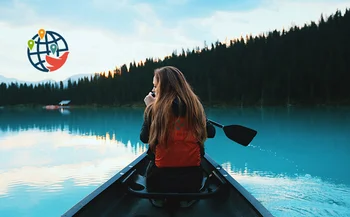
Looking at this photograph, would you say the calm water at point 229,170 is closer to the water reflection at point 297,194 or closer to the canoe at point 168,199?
the water reflection at point 297,194

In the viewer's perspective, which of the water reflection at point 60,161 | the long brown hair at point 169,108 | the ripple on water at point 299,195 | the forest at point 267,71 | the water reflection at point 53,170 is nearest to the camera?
the long brown hair at point 169,108

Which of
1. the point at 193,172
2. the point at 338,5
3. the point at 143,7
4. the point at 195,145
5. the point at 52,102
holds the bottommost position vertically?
the point at 52,102

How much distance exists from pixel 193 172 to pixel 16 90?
9705 centimetres

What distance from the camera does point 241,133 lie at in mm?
3791

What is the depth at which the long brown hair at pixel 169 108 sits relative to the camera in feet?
7.82

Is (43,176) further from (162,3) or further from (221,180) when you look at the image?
(162,3)

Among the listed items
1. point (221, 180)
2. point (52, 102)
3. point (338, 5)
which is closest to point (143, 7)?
point (221, 180)

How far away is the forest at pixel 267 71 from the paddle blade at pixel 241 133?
33.4 m

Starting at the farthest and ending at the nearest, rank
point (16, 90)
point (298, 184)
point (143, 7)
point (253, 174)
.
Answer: point (16, 90)
point (143, 7)
point (253, 174)
point (298, 184)

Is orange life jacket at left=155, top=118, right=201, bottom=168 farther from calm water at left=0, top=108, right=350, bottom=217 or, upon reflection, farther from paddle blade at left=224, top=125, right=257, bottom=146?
calm water at left=0, top=108, right=350, bottom=217

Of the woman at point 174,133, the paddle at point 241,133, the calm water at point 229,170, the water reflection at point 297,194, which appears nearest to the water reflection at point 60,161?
the calm water at point 229,170

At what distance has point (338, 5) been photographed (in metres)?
63.8

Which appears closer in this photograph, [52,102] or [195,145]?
[195,145]

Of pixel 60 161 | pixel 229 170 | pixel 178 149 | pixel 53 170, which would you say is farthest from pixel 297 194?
pixel 60 161
